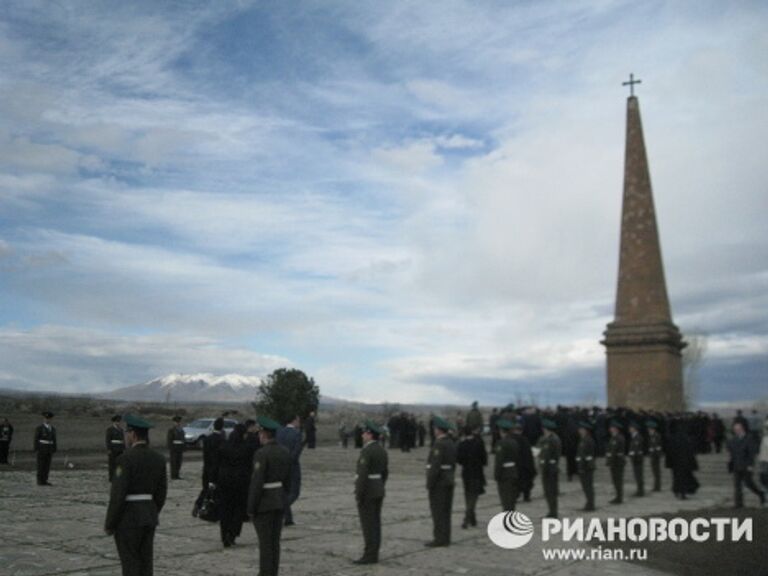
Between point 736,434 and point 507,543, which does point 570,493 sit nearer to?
point 736,434

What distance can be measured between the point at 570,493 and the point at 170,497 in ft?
29.1

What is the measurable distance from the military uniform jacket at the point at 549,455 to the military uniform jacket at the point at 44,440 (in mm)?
10705

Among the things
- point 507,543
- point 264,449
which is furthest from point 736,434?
point 264,449

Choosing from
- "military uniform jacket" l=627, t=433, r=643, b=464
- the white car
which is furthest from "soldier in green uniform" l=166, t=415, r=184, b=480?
the white car

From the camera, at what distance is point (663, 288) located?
28750 mm

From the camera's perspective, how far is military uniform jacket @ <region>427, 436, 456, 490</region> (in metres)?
11.1

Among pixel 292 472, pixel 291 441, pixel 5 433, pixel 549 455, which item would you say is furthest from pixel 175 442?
pixel 549 455

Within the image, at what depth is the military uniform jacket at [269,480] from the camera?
8375mm

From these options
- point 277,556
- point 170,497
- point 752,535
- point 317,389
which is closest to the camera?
point 277,556

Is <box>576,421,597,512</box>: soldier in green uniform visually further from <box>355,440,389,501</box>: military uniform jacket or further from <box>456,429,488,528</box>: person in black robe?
<box>355,440,389,501</box>: military uniform jacket

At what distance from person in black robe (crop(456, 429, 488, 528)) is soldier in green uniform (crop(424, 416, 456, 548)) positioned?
1.69m

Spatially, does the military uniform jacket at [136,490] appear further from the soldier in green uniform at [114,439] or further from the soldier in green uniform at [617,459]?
the soldier in green uniform at [114,439]

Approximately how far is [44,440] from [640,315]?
20.3 m

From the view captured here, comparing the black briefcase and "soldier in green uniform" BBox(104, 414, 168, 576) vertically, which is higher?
"soldier in green uniform" BBox(104, 414, 168, 576)
